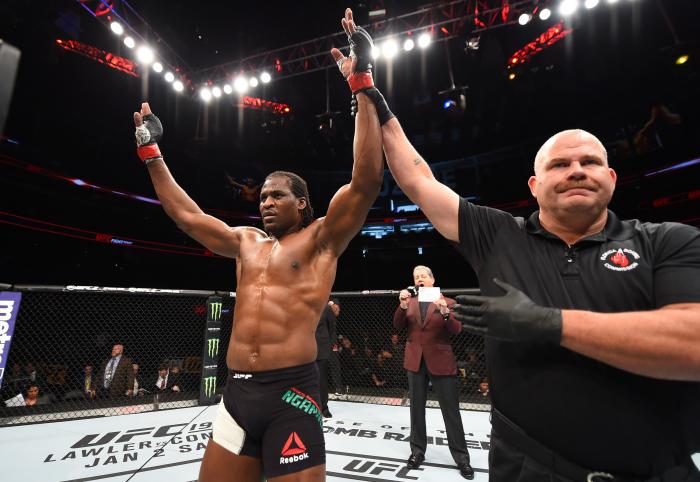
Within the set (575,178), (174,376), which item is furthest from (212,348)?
(575,178)

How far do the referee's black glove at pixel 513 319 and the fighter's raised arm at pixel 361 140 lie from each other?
77 centimetres

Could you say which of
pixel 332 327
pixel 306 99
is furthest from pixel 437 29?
pixel 306 99

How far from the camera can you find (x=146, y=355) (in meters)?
8.16

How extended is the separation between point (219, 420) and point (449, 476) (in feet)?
7.48

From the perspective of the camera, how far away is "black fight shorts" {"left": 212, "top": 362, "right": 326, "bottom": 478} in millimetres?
1492

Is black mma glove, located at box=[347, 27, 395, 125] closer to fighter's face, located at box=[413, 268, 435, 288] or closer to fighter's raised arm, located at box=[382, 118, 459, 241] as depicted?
fighter's raised arm, located at box=[382, 118, 459, 241]

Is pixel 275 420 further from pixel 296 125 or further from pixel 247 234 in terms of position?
pixel 296 125

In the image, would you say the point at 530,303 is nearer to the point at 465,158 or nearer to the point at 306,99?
the point at 306,99

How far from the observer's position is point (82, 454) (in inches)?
123

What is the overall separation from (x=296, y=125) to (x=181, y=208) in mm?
14088

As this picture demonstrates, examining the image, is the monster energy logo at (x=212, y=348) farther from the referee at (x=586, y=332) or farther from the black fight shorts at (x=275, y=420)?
the referee at (x=586, y=332)

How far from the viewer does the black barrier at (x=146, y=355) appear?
15.4 ft

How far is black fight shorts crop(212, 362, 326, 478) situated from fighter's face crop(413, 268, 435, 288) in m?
2.25

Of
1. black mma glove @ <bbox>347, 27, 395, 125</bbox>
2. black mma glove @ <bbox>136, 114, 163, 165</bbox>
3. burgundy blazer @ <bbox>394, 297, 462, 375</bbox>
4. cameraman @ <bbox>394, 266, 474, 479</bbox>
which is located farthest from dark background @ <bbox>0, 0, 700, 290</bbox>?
black mma glove @ <bbox>136, 114, 163, 165</bbox>
